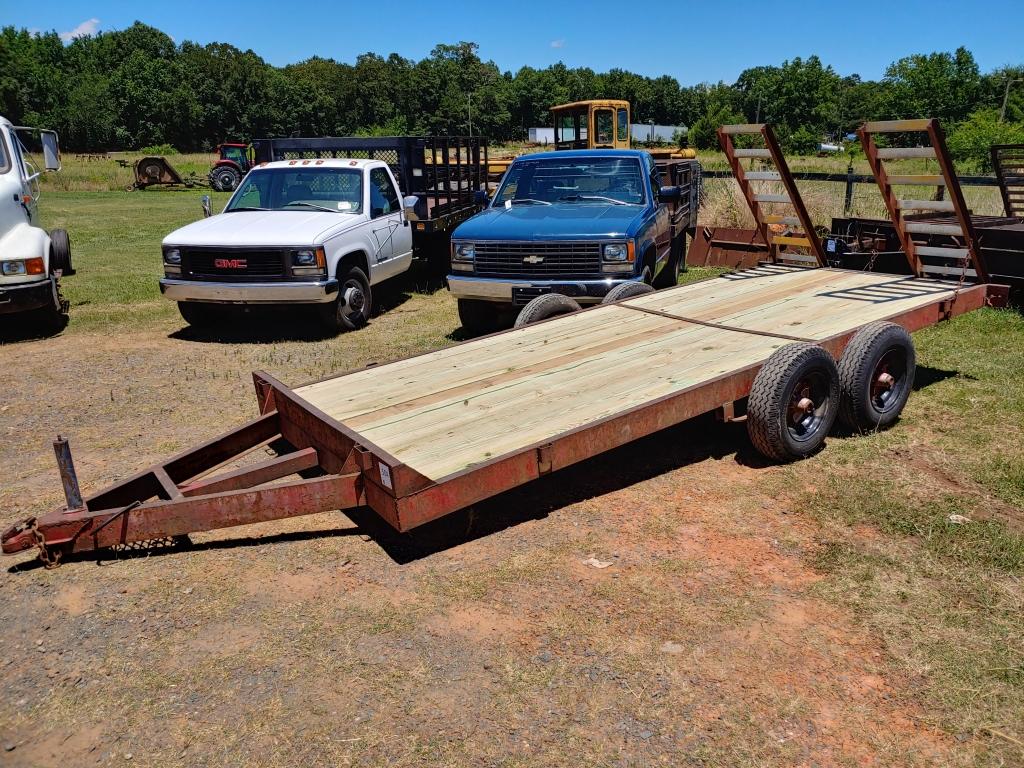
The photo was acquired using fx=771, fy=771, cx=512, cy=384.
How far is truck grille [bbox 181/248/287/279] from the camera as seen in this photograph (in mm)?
8219

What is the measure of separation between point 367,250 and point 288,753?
7.28 metres

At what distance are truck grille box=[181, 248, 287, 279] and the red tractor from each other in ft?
76.8

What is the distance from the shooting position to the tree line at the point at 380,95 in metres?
83.3

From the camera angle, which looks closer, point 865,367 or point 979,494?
point 979,494

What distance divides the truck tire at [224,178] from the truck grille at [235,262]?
963 inches

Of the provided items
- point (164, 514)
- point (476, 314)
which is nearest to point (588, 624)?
point (164, 514)

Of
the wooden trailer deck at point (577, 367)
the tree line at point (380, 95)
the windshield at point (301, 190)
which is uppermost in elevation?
the tree line at point (380, 95)

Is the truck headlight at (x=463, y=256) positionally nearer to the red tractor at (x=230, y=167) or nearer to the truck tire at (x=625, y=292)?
the truck tire at (x=625, y=292)

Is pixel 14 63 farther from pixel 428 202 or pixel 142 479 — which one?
pixel 142 479

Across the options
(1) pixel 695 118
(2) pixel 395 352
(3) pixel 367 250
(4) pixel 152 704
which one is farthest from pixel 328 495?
(1) pixel 695 118

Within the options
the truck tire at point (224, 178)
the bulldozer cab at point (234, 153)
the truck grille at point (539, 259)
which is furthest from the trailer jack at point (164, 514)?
the bulldozer cab at point (234, 153)

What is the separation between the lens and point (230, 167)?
1266 inches

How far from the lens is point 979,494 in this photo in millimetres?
4547

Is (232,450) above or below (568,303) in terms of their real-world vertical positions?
below
